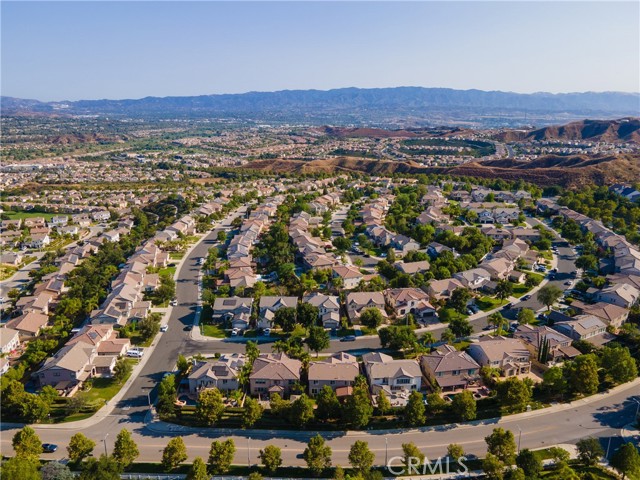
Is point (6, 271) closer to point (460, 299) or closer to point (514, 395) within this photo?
point (460, 299)

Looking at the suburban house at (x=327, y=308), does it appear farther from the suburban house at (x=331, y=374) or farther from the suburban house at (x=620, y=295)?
the suburban house at (x=620, y=295)

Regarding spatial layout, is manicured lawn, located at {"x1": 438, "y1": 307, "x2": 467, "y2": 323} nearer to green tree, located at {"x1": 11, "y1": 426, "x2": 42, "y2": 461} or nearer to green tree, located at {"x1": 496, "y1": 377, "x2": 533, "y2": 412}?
green tree, located at {"x1": 496, "y1": 377, "x2": 533, "y2": 412}

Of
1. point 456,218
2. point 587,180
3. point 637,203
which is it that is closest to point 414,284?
point 456,218

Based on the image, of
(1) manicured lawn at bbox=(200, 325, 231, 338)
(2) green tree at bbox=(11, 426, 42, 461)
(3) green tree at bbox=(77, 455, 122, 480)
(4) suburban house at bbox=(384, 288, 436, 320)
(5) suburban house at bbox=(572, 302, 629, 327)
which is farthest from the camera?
(4) suburban house at bbox=(384, 288, 436, 320)

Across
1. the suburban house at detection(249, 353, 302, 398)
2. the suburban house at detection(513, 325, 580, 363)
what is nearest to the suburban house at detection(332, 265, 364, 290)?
the suburban house at detection(513, 325, 580, 363)

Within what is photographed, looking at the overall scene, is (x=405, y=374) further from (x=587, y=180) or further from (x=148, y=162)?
(x=148, y=162)
